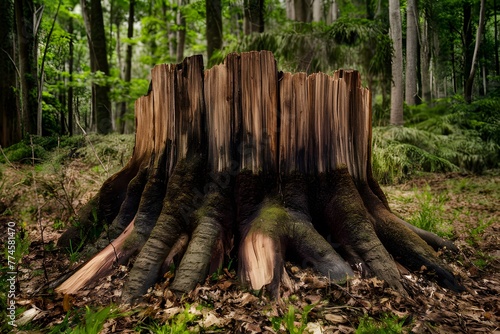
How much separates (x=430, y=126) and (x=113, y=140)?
365 inches

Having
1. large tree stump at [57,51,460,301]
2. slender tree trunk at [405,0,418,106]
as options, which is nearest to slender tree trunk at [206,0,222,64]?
large tree stump at [57,51,460,301]

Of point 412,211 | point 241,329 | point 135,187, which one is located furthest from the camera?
point 412,211

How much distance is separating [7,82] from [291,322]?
886 centimetres

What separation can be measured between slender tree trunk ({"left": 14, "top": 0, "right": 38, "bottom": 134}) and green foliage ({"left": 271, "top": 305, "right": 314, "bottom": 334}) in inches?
309

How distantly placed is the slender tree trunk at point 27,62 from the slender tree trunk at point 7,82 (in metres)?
0.26

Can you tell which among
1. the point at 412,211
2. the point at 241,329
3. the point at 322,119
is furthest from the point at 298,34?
the point at 241,329

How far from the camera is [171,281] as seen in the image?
91.9 inches

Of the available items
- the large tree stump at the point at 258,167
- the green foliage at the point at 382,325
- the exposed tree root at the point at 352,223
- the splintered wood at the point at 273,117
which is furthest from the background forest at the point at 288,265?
the splintered wood at the point at 273,117

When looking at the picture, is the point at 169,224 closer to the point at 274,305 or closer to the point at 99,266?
the point at 99,266

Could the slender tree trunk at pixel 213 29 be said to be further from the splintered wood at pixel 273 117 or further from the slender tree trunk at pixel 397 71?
the splintered wood at pixel 273 117

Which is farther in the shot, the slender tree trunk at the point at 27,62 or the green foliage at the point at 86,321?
the slender tree trunk at the point at 27,62

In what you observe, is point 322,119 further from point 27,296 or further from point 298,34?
point 298,34

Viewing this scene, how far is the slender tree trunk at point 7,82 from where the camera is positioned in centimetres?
736

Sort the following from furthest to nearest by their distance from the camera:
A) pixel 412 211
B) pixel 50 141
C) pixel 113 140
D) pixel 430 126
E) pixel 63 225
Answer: pixel 430 126 → pixel 113 140 → pixel 50 141 → pixel 412 211 → pixel 63 225
